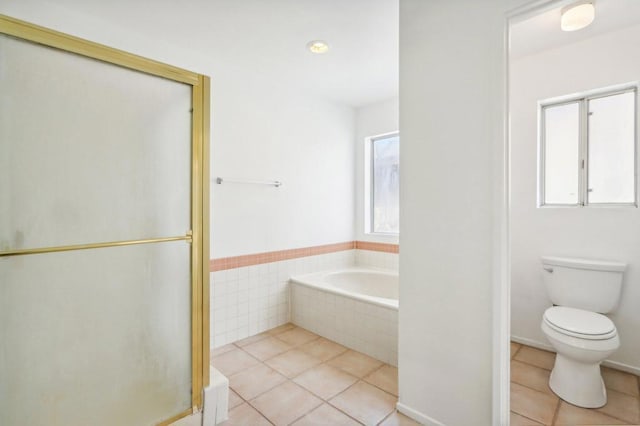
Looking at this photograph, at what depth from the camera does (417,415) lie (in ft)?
5.36

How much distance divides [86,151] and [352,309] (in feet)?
6.84

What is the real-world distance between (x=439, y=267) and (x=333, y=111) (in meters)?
2.46

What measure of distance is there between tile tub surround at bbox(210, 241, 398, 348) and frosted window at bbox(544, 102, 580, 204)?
1559 mm

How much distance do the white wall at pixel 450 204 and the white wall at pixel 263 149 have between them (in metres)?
1.52

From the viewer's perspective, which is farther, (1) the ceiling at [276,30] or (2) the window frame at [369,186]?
(2) the window frame at [369,186]

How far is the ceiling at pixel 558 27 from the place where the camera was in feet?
6.09

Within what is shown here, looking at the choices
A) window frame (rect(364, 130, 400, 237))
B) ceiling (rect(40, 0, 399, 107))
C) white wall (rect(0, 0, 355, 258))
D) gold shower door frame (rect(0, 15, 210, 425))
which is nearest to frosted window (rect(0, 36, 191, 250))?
gold shower door frame (rect(0, 15, 210, 425))

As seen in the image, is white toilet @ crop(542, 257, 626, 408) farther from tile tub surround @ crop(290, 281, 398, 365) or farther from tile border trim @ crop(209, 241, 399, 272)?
tile border trim @ crop(209, 241, 399, 272)

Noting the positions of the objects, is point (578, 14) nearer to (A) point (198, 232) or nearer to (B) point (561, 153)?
(B) point (561, 153)

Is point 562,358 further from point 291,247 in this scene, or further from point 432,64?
point 291,247

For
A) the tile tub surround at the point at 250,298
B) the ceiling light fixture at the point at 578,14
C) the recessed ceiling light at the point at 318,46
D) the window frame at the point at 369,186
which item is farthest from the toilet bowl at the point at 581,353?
the recessed ceiling light at the point at 318,46

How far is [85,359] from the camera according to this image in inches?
48.6

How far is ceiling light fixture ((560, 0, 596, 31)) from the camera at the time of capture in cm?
178

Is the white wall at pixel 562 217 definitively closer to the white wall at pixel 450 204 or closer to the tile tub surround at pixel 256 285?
the tile tub surround at pixel 256 285
